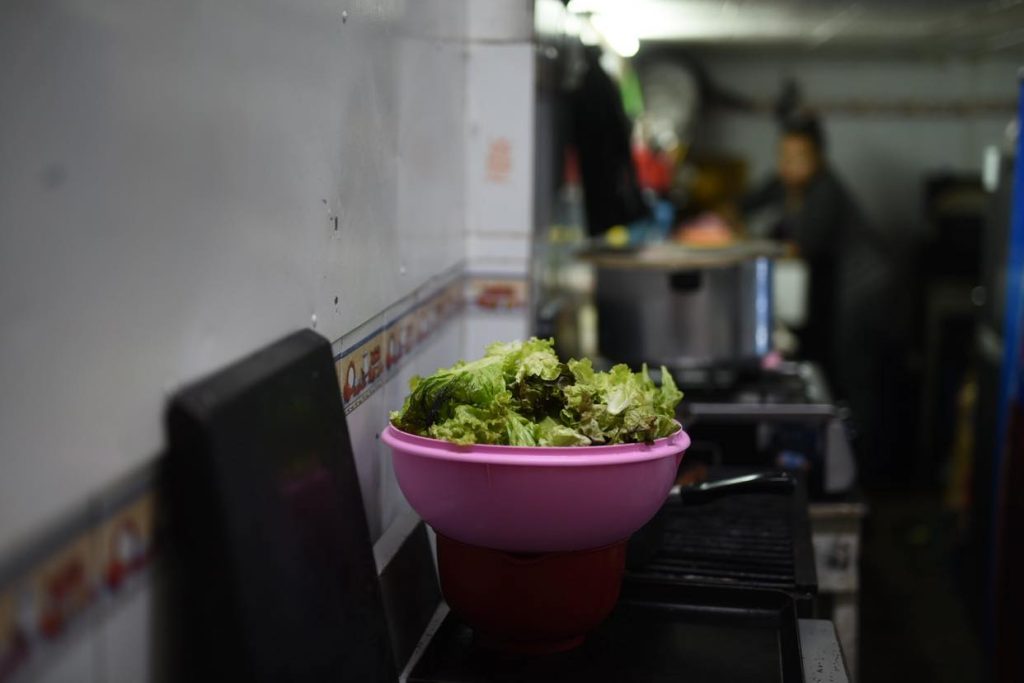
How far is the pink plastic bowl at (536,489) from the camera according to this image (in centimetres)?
123

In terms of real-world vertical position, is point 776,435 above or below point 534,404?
below

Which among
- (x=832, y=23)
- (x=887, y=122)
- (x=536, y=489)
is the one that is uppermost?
(x=832, y=23)

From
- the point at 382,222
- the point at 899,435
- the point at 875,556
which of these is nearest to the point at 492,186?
the point at 382,222

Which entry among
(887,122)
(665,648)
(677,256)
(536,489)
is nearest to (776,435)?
Result: (677,256)

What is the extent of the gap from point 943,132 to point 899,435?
9.43ft

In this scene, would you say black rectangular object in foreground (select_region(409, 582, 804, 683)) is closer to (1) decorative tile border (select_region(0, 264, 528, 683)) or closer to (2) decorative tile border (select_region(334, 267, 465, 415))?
(2) decorative tile border (select_region(334, 267, 465, 415))

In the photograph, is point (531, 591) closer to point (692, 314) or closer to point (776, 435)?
point (776, 435)

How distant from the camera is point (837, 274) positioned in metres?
5.93

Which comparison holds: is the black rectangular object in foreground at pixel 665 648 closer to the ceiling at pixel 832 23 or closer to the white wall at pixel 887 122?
the ceiling at pixel 832 23

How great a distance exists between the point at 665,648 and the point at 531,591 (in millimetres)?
236

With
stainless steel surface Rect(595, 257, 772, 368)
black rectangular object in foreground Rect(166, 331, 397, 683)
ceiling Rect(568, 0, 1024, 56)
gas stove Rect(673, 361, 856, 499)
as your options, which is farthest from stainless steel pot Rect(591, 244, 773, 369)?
ceiling Rect(568, 0, 1024, 56)

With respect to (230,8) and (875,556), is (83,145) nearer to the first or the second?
(230,8)

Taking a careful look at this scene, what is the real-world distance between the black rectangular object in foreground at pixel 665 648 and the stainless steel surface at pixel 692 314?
1.29 meters


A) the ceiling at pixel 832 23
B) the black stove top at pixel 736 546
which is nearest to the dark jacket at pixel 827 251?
the ceiling at pixel 832 23
